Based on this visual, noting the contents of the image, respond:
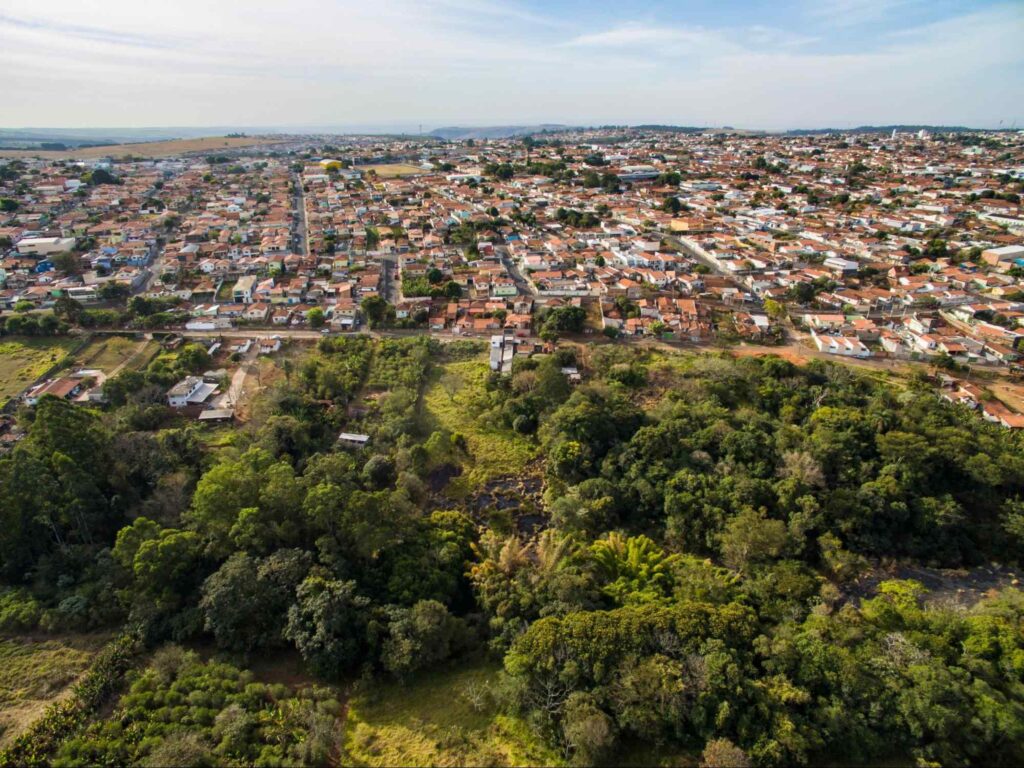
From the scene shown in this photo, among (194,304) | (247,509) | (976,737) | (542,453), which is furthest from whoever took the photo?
(194,304)

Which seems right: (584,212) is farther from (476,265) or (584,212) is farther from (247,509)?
(247,509)

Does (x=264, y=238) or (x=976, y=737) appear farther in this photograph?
(x=264, y=238)

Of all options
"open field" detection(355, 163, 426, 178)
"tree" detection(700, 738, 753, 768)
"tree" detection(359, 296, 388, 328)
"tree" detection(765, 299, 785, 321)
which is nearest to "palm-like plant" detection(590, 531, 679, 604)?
"tree" detection(700, 738, 753, 768)

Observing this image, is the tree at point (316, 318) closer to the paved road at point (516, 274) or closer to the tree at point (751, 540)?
the paved road at point (516, 274)

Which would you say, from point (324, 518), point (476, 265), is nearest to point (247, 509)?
point (324, 518)

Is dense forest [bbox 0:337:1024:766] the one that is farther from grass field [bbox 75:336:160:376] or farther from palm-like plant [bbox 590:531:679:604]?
grass field [bbox 75:336:160:376]

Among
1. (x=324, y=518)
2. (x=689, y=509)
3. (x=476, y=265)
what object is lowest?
(x=689, y=509)

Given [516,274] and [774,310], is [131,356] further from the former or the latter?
[774,310]
